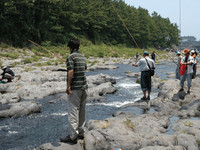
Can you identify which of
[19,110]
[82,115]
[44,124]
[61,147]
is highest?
[82,115]

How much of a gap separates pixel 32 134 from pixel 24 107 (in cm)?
266

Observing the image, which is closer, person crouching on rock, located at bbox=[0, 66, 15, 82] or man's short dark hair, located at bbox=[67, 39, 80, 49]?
man's short dark hair, located at bbox=[67, 39, 80, 49]

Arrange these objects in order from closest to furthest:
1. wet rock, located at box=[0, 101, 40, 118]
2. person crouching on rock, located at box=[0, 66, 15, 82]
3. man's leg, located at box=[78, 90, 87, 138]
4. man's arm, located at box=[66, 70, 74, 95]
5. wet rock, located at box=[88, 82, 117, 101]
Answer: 1. man's arm, located at box=[66, 70, 74, 95]
2. man's leg, located at box=[78, 90, 87, 138]
3. wet rock, located at box=[0, 101, 40, 118]
4. wet rock, located at box=[88, 82, 117, 101]
5. person crouching on rock, located at box=[0, 66, 15, 82]

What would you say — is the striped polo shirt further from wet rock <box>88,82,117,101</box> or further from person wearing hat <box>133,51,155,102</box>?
wet rock <box>88,82,117,101</box>

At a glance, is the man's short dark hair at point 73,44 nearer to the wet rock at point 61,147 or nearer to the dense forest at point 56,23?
the wet rock at point 61,147

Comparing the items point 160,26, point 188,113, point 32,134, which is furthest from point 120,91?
point 160,26

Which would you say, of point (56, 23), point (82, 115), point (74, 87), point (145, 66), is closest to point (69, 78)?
point (74, 87)

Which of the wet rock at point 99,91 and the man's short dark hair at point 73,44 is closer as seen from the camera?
the man's short dark hair at point 73,44

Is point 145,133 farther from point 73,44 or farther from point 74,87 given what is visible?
point 73,44

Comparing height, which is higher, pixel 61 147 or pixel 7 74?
pixel 7 74

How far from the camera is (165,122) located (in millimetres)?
7277

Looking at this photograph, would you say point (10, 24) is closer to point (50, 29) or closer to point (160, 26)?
point (50, 29)

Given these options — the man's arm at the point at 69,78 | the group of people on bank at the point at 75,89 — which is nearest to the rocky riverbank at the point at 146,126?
the group of people on bank at the point at 75,89

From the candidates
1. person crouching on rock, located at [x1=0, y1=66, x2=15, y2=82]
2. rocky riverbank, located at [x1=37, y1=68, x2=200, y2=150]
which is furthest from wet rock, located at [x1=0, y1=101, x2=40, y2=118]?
person crouching on rock, located at [x1=0, y1=66, x2=15, y2=82]
